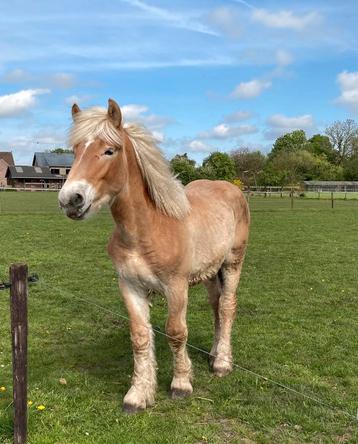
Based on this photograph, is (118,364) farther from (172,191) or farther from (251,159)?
(251,159)

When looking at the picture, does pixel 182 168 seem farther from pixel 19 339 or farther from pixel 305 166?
pixel 305 166

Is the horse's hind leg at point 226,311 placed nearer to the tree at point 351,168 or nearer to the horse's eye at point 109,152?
the horse's eye at point 109,152

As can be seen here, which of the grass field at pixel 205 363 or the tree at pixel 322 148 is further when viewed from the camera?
the tree at pixel 322 148

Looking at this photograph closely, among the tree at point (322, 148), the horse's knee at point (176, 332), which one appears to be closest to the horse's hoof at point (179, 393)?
the horse's knee at point (176, 332)

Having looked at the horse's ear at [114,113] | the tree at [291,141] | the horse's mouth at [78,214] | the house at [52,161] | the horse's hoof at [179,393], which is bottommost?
the horse's hoof at [179,393]

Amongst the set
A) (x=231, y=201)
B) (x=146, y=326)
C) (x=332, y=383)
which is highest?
(x=231, y=201)

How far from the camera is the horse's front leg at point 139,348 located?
429 centimetres

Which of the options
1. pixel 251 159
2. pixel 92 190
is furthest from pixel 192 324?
pixel 251 159

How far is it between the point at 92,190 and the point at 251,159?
79195 mm

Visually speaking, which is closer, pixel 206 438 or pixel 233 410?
pixel 206 438

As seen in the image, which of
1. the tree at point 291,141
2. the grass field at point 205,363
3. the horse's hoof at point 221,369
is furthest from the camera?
the tree at point 291,141

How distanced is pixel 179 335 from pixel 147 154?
1.64 metres

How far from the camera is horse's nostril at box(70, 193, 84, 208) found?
3369mm

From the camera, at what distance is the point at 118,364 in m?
5.40
